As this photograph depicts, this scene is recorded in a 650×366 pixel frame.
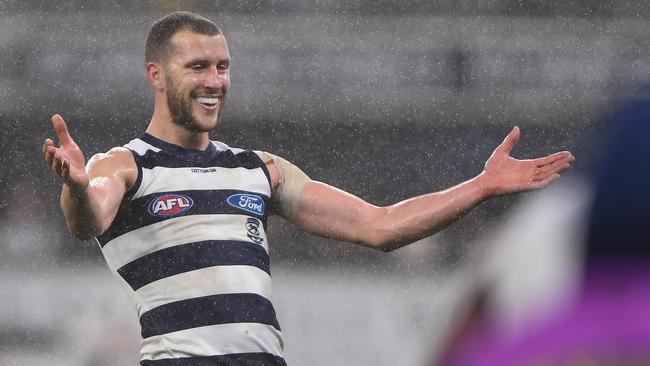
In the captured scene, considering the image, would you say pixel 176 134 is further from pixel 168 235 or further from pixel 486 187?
pixel 486 187

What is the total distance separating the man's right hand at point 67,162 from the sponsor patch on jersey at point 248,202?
1.88 feet

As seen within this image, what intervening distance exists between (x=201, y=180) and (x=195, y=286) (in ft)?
1.13

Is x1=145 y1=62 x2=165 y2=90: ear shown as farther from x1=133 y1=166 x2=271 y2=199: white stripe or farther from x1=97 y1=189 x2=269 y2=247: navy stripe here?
x1=97 y1=189 x2=269 y2=247: navy stripe

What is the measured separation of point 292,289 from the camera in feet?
31.0

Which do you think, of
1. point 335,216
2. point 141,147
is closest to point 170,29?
point 141,147

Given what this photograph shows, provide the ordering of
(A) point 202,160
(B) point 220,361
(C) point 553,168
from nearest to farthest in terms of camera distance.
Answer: (B) point 220,361 < (C) point 553,168 < (A) point 202,160

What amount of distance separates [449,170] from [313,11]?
2.11 meters

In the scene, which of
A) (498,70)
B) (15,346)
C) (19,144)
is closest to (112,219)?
(15,346)

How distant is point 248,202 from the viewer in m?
3.77

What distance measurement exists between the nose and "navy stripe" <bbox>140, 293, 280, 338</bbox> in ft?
2.33

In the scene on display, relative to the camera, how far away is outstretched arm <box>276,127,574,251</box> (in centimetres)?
373

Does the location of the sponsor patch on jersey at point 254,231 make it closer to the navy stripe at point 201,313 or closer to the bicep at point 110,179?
the navy stripe at point 201,313

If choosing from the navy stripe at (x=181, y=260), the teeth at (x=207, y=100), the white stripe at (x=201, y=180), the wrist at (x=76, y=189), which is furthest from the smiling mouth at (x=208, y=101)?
the wrist at (x=76, y=189)

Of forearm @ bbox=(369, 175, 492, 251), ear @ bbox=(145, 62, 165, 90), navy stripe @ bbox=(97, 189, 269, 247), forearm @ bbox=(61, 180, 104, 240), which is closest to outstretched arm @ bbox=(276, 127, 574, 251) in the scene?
forearm @ bbox=(369, 175, 492, 251)
